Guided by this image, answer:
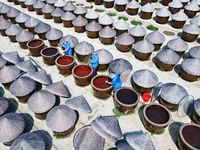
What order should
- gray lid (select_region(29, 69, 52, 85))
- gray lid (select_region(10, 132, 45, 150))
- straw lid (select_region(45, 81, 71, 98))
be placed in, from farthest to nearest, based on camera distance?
1. gray lid (select_region(29, 69, 52, 85))
2. straw lid (select_region(45, 81, 71, 98))
3. gray lid (select_region(10, 132, 45, 150))

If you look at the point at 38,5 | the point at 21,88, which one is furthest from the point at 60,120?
the point at 38,5

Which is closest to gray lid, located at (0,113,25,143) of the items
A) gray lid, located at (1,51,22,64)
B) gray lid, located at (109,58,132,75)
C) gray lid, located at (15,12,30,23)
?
gray lid, located at (1,51,22,64)

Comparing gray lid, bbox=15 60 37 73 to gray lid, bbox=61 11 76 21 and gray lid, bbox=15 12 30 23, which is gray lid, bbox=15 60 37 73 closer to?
gray lid, bbox=15 12 30 23

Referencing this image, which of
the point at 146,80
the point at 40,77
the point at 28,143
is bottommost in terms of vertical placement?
the point at 28,143

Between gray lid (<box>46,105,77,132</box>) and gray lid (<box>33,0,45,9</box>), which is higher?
gray lid (<box>33,0,45,9</box>)

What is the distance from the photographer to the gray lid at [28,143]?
7.22 metres

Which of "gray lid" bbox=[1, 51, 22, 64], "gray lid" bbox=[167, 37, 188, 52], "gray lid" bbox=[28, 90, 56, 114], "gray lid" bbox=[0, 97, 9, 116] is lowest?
"gray lid" bbox=[0, 97, 9, 116]

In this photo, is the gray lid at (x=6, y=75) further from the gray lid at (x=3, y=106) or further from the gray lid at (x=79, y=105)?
the gray lid at (x=79, y=105)

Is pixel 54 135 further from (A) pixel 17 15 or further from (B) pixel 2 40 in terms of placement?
(A) pixel 17 15

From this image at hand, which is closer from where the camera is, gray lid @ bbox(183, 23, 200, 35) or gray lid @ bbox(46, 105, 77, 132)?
gray lid @ bbox(46, 105, 77, 132)

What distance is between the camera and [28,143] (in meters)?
7.29

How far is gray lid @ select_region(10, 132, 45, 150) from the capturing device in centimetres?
722

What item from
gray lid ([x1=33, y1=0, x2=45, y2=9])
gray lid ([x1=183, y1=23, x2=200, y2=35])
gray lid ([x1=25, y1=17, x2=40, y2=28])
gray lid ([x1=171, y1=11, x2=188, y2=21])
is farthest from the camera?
gray lid ([x1=33, y1=0, x2=45, y2=9])

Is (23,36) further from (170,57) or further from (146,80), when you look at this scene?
(170,57)
